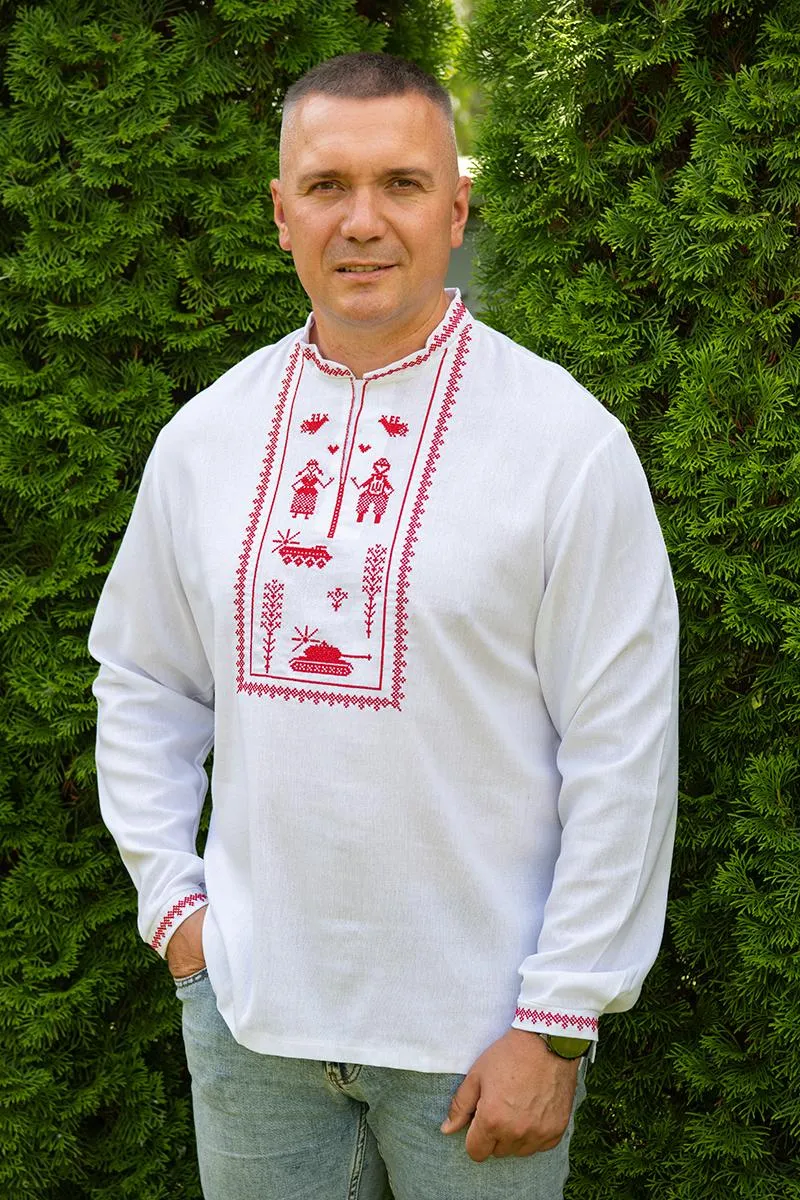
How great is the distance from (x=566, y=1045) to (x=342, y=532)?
0.74m

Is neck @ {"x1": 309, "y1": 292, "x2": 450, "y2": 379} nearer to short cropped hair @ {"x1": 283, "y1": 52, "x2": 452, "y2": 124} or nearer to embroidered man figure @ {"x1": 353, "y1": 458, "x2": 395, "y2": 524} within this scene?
embroidered man figure @ {"x1": 353, "y1": 458, "x2": 395, "y2": 524}

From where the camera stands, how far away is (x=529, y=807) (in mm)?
1881

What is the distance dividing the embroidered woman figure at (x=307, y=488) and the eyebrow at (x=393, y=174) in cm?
39

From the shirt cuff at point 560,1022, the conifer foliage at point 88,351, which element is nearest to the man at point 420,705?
the shirt cuff at point 560,1022

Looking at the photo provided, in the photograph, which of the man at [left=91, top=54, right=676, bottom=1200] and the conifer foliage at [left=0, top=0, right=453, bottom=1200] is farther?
the conifer foliage at [left=0, top=0, right=453, bottom=1200]

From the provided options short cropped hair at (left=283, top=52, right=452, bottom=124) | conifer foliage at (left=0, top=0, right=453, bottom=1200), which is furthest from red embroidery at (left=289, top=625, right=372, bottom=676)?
conifer foliage at (left=0, top=0, right=453, bottom=1200)

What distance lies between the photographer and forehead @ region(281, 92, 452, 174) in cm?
184

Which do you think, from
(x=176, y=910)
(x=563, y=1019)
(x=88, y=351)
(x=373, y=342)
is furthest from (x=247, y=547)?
(x=88, y=351)

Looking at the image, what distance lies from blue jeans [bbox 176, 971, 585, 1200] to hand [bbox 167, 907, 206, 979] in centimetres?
2

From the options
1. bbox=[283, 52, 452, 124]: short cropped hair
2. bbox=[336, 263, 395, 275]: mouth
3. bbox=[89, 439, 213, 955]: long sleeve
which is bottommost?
bbox=[89, 439, 213, 955]: long sleeve

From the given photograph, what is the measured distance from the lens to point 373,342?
192cm

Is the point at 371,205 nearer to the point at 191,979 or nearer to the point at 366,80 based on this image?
the point at 366,80

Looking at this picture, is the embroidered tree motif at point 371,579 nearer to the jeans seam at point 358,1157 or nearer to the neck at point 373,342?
the neck at point 373,342

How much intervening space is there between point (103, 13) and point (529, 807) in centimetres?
183
